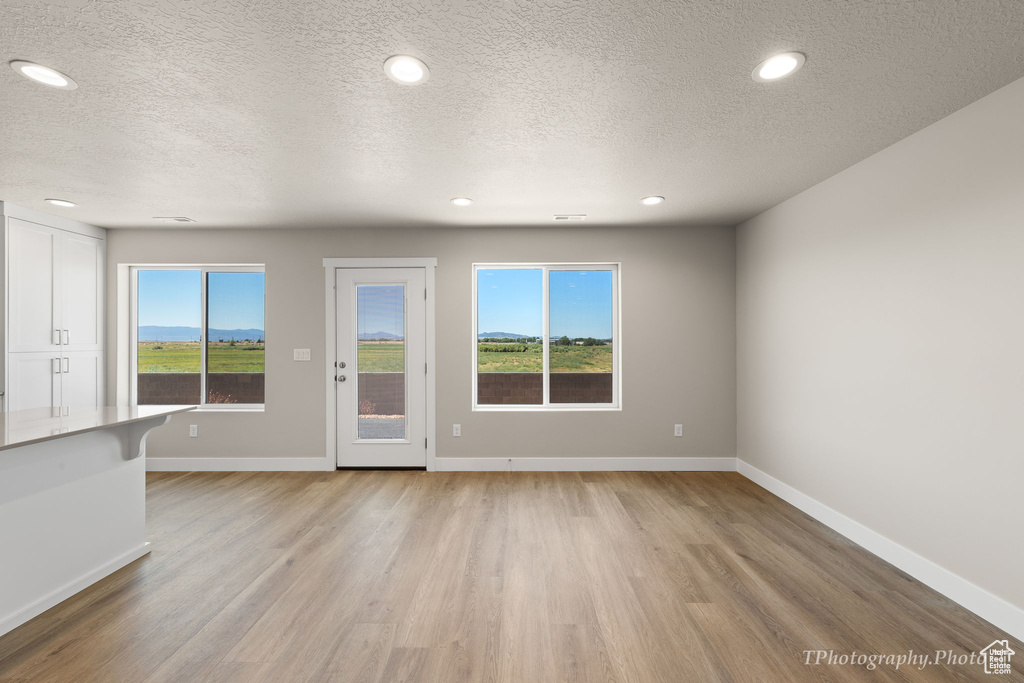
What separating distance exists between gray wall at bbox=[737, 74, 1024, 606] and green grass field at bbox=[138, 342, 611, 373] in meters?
1.74

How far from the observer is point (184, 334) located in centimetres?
475

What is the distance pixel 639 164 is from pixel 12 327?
16.4 ft

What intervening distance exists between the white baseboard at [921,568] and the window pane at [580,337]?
1.85 meters

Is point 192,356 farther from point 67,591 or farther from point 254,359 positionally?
point 67,591

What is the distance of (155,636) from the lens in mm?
2014


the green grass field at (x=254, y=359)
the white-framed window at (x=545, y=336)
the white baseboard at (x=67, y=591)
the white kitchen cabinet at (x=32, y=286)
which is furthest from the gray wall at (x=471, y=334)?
the white baseboard at (x=67, y=591)

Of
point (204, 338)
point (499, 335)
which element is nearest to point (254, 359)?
point (204, 338)

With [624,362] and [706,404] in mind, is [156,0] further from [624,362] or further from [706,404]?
[706,404]

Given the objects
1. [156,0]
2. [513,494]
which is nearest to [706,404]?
[513,494]

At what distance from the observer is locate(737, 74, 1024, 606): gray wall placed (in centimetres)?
206

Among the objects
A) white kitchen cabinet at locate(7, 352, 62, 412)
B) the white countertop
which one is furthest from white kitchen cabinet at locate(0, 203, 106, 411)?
the white countertop

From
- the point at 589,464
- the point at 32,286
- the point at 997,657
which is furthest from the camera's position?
the point at 589,464

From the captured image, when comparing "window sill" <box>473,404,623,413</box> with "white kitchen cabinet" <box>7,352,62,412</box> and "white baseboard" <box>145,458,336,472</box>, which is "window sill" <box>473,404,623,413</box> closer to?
"white baseboard" <box>145,458,336,472</box>

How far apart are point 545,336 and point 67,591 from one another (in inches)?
148
